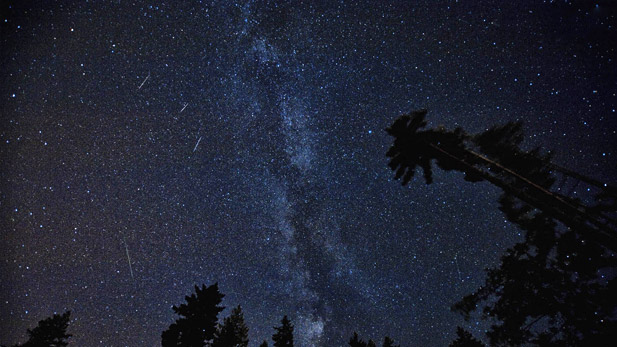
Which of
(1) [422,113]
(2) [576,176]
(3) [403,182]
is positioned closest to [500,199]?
(2) [576,176]

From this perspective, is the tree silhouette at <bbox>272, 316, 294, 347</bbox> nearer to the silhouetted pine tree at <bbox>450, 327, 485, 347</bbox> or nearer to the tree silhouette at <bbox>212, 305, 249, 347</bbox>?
the tree silhouette at <bbox>212, 305, 249, 347</bbox>

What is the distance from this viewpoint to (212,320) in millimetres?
12242

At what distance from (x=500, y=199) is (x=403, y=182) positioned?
5.19 m

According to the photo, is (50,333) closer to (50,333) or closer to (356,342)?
(50,333)

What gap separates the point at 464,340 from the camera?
59.1ft

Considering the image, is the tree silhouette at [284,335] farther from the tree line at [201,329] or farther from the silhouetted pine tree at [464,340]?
the silhouetted pine tree at [464,340]

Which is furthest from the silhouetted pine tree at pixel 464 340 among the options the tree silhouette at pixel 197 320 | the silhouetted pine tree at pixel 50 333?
the silhouetted pine tree at pixel 50 333

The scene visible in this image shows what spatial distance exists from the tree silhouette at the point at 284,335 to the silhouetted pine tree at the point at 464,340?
1248 centimetres

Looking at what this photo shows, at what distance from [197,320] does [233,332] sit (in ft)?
19.3

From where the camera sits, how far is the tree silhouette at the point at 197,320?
11430 millimetres

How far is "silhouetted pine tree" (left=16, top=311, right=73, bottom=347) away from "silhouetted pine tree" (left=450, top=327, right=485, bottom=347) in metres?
27.8

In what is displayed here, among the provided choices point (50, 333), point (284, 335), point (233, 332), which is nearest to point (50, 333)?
point (50, 333)

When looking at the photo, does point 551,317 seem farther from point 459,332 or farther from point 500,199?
point 459,332

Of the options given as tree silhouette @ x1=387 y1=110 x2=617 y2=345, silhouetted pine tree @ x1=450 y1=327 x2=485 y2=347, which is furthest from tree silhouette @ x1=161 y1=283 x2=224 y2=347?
silhouetted pine tree @ x1=450 y1=327 x2=485 y2=347
